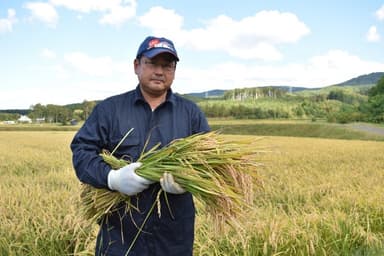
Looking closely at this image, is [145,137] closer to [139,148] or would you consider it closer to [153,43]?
[139,148]

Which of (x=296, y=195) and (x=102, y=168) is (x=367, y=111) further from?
(x=102, y=168)

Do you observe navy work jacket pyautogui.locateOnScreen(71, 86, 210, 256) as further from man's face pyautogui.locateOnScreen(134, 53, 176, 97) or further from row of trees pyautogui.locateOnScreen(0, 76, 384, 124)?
row of trees pyautogui.locateOnScreen(0, 76, 384, 124)

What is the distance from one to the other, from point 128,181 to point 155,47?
0.84 meters

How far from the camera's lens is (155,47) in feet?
8.98

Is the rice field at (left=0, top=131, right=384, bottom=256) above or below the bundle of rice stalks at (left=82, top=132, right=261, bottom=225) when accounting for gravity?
below

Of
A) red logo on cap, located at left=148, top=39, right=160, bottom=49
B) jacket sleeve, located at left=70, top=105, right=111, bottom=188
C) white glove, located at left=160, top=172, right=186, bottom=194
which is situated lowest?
white glove, located at left=160, top=172, right=186, bottom=194

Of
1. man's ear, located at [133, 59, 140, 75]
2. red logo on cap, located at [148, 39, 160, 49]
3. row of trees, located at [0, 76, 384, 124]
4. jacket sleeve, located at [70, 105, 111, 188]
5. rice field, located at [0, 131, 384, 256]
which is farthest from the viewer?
row of trees, located at [0, 76, 384, 124]

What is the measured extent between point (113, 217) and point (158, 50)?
3.68 ft

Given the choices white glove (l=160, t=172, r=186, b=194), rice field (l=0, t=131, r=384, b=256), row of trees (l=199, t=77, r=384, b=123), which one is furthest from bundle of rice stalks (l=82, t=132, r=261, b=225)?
row of trees (l=199, t=77, r=384, b=123)

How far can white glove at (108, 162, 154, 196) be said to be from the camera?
2.52m

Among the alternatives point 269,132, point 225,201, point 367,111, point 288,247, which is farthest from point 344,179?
point 367,111

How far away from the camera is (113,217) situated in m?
2.89

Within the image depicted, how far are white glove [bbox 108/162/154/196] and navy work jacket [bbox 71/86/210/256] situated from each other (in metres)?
0.18

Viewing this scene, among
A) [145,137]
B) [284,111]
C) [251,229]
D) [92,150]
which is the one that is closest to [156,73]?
[145,137]
